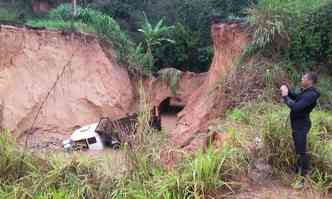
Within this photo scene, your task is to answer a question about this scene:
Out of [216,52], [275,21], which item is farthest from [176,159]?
[216,52]

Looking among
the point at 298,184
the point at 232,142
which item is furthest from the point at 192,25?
the point at 298,184

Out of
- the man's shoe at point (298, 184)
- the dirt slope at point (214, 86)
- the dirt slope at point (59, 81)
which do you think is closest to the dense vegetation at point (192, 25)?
the dirt slope at point (214, 86)

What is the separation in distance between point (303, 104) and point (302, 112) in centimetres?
12

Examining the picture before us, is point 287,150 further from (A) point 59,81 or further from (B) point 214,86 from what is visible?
(A) point 59,81

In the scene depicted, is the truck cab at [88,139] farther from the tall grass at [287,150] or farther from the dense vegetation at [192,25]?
the tall grass at [287,150]

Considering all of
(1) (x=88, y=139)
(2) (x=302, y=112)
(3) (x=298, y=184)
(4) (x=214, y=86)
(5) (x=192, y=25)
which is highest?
(5) (x=192, y=25)

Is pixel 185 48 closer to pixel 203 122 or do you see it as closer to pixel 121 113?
pixel 121 113

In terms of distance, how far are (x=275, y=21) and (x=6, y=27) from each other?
6.96 metres

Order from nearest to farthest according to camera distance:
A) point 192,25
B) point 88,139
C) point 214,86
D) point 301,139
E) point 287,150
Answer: point 301,139, point 287,150, point 214,86, point 88,139, point 192,25

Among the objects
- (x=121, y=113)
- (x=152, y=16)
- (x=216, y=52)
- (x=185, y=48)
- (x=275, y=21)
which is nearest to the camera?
(x=275, y=21)

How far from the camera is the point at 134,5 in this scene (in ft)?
62.8

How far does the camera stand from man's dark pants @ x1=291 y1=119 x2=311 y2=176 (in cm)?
524

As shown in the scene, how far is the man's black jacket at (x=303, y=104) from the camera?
5.14 metres

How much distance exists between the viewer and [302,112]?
5215 millimetres
